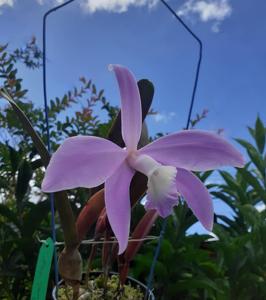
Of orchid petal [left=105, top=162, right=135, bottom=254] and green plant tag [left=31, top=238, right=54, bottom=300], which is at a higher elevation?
orchid petal [left=105, top=162, right=135, bottom=254]

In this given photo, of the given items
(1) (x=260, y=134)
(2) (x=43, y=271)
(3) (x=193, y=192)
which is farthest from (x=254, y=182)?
(2) (x=43, y=271)

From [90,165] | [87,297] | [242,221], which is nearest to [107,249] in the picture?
[87,297]

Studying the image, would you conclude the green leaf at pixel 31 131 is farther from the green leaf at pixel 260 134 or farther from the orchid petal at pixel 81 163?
the green leaf at pixel 260 134

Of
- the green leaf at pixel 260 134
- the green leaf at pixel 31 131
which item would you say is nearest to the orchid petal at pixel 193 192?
the green leaf at pixel 31 131

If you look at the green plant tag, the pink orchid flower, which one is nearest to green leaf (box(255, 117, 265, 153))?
the pink orchid flower

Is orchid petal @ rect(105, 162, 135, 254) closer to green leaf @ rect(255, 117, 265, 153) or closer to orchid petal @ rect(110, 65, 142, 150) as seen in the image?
orchid petal @ rect(110, 65, 142, 150)

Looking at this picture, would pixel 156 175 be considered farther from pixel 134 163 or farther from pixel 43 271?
pixel 43 271

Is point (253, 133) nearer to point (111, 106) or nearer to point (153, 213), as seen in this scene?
point (111, 106)
